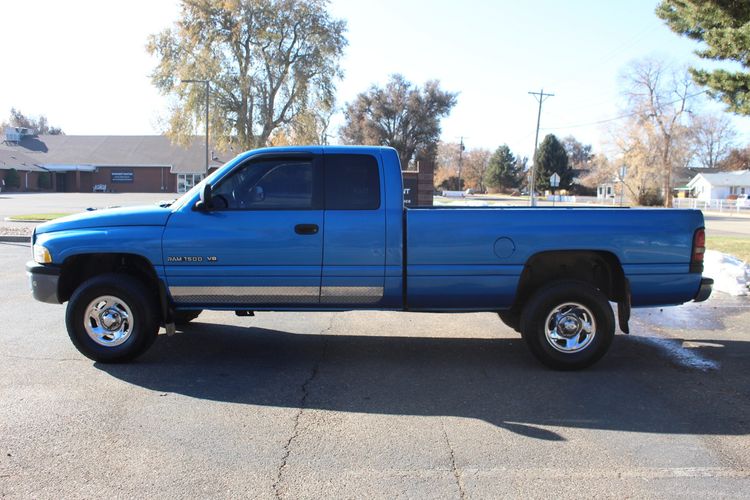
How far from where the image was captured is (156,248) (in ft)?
18.0

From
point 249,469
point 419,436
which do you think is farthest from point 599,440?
point 249,469

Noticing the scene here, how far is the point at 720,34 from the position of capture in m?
10.4

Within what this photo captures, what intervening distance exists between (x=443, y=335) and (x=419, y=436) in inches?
118

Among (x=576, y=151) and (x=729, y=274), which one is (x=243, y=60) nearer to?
(x=729, y=274)

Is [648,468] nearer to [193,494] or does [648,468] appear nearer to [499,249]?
[499,249]

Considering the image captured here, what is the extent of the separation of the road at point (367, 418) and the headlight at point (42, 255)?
3.18 feet

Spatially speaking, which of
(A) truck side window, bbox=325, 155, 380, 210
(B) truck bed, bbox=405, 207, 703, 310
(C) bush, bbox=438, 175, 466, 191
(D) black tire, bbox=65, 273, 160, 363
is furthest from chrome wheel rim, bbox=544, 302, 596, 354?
(C) bush, bbox=438, 175, 466, 191

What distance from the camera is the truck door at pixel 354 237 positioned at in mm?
5473

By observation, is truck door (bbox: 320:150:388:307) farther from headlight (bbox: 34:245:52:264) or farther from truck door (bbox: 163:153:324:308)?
headlight (bbox: 34:245:52:264)

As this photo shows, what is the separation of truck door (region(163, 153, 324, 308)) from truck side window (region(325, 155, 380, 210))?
160 mm

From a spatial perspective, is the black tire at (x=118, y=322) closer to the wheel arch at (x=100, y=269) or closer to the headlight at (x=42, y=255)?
the wheel arch at (x=100, y=269)

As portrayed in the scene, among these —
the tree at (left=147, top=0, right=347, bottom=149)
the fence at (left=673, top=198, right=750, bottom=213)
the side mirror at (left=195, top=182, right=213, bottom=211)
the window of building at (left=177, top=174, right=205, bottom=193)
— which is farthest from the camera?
the window of building at (left=177, top=174, right=205, bottom=193)

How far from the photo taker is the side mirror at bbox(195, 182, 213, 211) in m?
5.38

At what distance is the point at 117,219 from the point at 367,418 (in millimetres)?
3029
